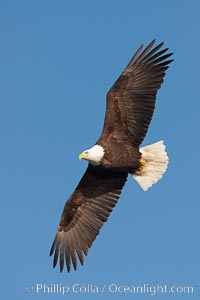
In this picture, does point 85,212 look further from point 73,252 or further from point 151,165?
point 151,165

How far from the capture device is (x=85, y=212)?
14219 millimetres

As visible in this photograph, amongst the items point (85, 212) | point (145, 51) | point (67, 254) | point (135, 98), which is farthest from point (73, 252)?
point (145, 51)

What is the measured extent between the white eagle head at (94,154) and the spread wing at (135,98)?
0.27 m

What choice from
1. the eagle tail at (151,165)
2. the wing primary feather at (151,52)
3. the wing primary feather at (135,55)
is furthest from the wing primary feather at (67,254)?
the wing primary feather at (151,52)

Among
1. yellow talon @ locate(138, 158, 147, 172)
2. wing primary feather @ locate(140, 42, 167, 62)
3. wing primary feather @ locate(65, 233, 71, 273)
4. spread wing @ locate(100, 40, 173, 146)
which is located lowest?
wing primary feather @ locate(65, 233, 71, 273)

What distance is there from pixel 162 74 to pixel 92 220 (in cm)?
271

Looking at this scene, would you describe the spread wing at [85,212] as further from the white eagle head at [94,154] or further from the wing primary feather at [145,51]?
the wing primary feather at [145,51]

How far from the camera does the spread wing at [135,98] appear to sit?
13.5 m

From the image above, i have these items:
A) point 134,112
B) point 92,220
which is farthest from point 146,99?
point 92,220

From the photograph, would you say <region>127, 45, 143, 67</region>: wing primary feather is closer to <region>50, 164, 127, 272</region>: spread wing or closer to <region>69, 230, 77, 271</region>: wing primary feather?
<region>50, 164, 127, 272</region>: spread wing

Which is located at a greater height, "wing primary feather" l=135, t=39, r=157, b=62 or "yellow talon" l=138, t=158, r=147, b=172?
"wing primary feather" l=135, t=39, r=157, b=62

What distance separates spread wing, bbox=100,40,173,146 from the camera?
44.4ft

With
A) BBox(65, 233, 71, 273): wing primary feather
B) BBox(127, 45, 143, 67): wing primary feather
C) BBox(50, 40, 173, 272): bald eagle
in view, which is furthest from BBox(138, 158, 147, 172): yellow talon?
BBox(65, 233, 71, 273): wing primary feather

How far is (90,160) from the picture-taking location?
527 inches
